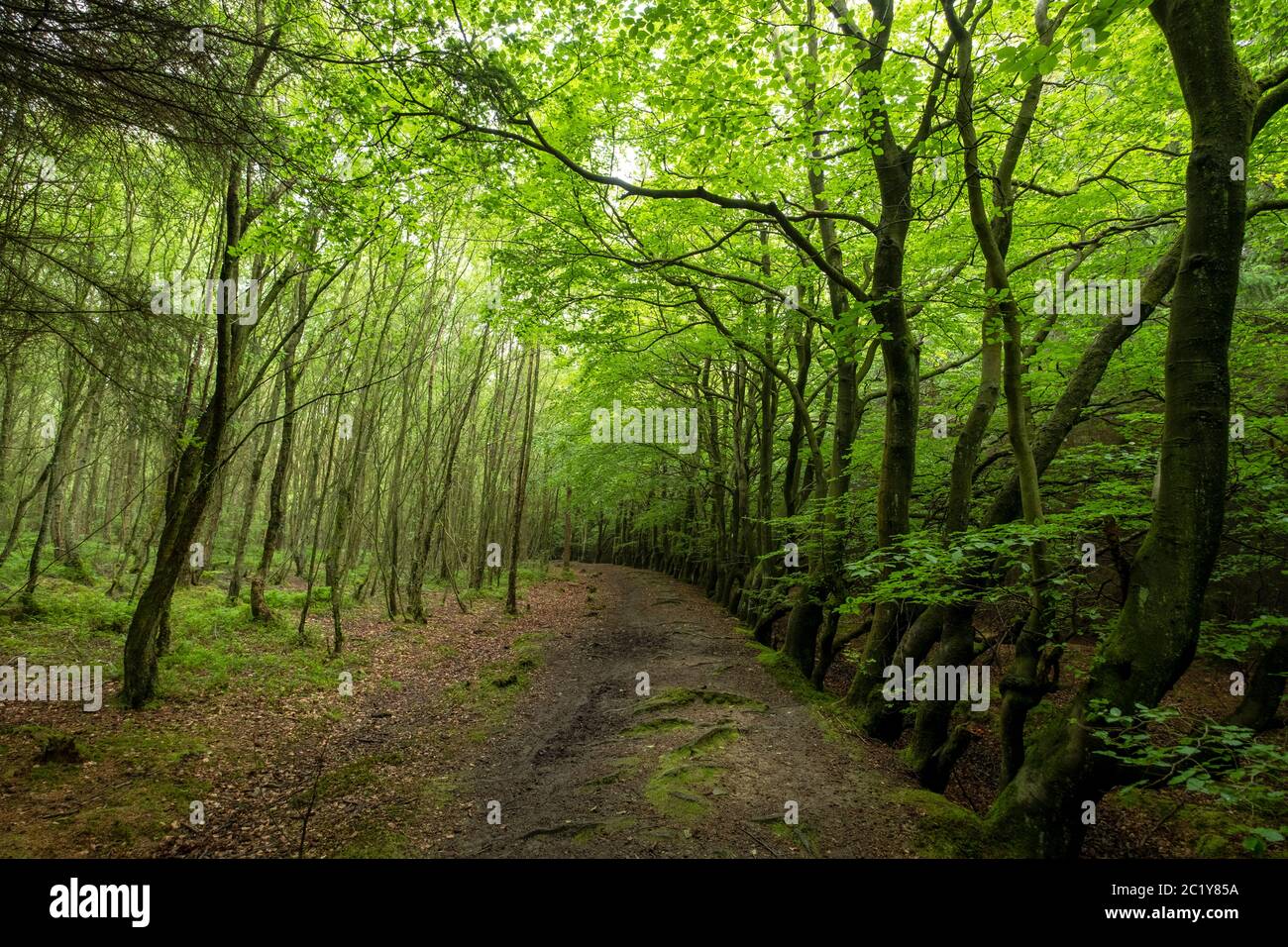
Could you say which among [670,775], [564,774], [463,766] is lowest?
[463,766]

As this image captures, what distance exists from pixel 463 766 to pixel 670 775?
2489mm

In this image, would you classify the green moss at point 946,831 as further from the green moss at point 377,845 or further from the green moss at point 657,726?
the green moss at point 377,845

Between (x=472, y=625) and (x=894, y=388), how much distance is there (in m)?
11.4

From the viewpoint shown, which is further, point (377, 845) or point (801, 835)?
point (377, 845)

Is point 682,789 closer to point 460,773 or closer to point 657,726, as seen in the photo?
point 657,726

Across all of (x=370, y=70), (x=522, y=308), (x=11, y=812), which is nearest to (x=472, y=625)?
(x=522, y=308)

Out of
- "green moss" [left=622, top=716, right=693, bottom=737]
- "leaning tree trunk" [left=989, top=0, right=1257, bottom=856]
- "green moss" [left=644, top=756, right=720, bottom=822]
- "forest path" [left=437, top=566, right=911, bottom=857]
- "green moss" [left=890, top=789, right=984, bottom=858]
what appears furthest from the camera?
"green moss" [left=622, top=716, right=693, bottom=737]

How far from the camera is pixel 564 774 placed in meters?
5.91

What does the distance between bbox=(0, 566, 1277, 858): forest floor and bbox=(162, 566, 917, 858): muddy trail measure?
28 mm

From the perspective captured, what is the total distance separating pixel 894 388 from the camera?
6250 mm

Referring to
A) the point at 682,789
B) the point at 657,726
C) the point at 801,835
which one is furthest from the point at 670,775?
the point at 657,726

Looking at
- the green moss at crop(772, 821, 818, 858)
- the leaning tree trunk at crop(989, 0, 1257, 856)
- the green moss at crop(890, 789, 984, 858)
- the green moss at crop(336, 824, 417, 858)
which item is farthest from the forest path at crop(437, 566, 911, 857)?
the leaning tree trunk at crop(989, 0, 1257, 856)

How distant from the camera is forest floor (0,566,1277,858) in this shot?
453 cm

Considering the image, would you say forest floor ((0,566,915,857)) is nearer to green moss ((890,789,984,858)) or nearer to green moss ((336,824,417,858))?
green moss ((336,824,417,858))
